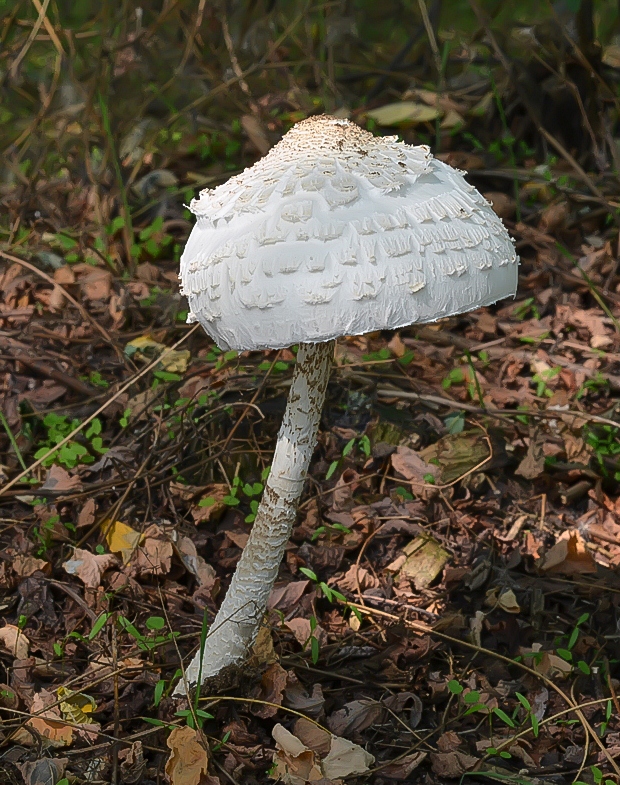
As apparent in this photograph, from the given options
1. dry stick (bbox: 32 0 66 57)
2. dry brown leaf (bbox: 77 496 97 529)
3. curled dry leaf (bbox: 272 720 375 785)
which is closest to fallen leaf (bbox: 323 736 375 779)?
curled dry leaf (bbox: 272 720 375 785)

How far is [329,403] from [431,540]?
78 cm

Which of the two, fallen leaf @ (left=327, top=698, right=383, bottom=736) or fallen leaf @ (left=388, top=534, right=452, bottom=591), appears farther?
fallen leaf @ (left=388, top=534, right=452, bottom=591)

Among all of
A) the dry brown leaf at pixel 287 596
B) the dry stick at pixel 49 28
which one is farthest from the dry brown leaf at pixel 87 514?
the dry stick at pixel 49 28

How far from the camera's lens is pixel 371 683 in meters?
2.37

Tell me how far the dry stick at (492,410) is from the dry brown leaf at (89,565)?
1329 millimetres

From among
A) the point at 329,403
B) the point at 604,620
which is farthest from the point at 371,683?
the point at 329,403

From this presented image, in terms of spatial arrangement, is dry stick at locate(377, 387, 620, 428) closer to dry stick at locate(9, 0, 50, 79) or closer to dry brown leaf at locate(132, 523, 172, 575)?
dry brown leaf at locate(132, 523, 172, 575)

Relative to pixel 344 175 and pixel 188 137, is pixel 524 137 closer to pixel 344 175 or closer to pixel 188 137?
pixel 188 137

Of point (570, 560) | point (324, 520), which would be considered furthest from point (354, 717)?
point (570, 560)

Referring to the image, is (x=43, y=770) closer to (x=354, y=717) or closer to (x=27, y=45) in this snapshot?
(x=354, y=717)

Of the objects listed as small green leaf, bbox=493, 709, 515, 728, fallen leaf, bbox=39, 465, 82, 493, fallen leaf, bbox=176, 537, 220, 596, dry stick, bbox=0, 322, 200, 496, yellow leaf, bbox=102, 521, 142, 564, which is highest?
dry stick, bbox=0, 322, 200, 496

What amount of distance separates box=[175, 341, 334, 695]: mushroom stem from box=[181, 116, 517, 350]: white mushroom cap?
11.8 inches

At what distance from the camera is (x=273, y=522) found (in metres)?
2.16

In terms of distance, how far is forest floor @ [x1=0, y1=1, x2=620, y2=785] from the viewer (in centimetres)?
219
